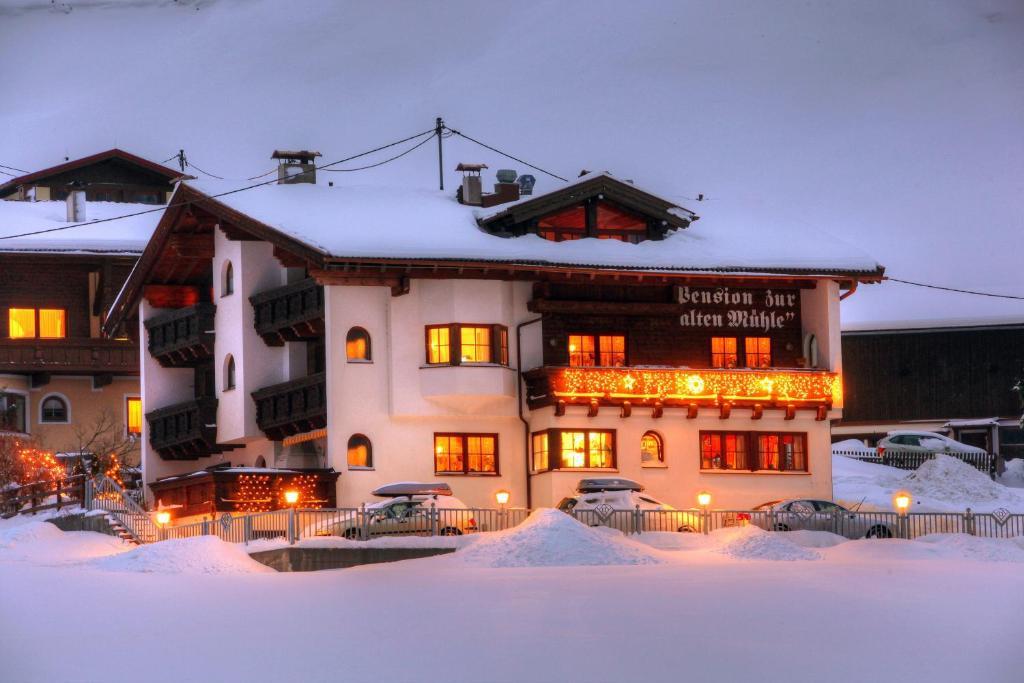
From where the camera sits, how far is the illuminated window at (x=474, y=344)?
5616cm

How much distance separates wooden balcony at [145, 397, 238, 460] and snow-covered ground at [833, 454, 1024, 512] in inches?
844

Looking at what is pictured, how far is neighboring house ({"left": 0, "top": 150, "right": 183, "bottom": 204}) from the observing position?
267 feet

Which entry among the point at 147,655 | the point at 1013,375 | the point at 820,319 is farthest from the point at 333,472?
the point at 1013,375

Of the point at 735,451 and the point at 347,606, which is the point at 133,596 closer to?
the point at 347,606

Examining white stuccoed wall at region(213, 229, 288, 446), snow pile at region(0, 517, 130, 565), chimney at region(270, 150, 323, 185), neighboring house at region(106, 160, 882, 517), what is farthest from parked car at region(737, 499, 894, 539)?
chimney at region(270, 150, 323, 185)

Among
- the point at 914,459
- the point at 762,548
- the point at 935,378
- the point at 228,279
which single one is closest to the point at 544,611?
the point at 762,548

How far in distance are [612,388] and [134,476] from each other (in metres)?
20.1

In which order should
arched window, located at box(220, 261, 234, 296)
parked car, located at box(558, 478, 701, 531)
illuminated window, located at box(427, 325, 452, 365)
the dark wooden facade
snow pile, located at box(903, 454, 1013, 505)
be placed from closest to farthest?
parked car, located at box(558, 478, 701, 531) → illuminated window, located at box(427, 325, 452, 365) → arched window, located at box(220, 261, 234, 296) → snow pile, located at box(903, 454, 1013, 505) → the dark wooden facade

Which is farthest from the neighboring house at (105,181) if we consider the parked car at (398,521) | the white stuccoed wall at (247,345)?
the parked car at (398,521)

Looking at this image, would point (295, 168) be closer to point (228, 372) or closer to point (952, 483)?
point (228, 372)

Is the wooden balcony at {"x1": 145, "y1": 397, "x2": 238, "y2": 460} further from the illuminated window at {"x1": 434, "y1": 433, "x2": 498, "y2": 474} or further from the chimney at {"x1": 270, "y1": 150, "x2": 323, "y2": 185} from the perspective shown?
the illuminated window at {"x1": 434, "y1": 433, "x2": 498, "y2": 474}

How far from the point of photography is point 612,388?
185ft

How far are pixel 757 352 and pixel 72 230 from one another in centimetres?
2971

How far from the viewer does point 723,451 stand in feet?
192
